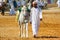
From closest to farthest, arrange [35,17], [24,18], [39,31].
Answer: [24,18]
[35,17]
[39,31]

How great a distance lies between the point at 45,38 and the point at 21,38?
1.11 meters

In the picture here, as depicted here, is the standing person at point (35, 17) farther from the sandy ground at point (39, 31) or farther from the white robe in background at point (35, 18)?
the sandy ground at point (39, 31)

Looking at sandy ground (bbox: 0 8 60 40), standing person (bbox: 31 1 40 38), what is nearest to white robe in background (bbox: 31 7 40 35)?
standing person (bbox: 31 1 40 38)

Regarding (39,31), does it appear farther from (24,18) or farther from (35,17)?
(24,18)

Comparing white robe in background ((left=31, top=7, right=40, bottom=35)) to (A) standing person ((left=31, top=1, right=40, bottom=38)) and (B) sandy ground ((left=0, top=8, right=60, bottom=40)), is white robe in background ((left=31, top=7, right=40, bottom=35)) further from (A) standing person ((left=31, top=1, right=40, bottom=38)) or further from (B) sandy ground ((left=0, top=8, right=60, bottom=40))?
(B) sandy ground ((left=0, top=8, right=60, bottom=40))

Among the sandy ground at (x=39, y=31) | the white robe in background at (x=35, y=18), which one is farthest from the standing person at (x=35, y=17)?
the sandy ground at (x=39, y=31)

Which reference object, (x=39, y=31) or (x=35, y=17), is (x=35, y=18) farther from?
(x=39, y=31)

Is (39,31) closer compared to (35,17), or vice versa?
(35,17)

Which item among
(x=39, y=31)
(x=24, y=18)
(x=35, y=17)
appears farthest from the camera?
(x=39, y=31)

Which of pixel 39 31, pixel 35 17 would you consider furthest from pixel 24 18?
pixel 39 31

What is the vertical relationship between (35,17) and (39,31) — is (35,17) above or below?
above

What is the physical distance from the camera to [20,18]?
51.3ft

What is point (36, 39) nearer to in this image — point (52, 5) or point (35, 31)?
point (35, 31)

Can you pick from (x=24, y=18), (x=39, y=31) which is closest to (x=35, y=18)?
(x=24, y=18)
